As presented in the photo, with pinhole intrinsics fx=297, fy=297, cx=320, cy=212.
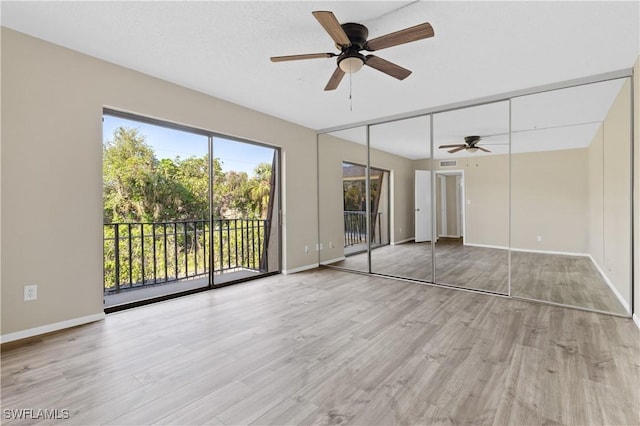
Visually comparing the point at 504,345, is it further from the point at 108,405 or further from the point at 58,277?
the point at 58,277

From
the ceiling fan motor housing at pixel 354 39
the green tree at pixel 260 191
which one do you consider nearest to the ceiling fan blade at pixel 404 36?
the ceiling fan motor housing at pixel 354 39

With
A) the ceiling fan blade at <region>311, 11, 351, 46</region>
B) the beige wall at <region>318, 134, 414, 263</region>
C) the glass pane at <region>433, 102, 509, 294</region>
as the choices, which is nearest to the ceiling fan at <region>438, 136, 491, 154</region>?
the glass pane at <region>433, 102, 509, 294</region>

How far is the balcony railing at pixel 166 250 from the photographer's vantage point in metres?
3.56

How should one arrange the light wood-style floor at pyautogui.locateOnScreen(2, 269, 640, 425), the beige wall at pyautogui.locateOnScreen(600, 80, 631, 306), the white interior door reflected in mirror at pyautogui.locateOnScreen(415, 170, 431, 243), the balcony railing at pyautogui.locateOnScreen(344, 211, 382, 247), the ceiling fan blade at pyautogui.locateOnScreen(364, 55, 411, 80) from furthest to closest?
the balcony railing at pyautogui.locateOnScreen(344, 211, 382, 247)
the white interior door reflected in mirror at pyautogui.locateOnScreen(415, 170, 431, 243)
the beige wall at pyautogui.locateOnScreen(600, 80, 631, 306)
the ceiling fan blade at pyautogui.locateOnScreen(364, 55, 411, 80)
the light wood-style floor at pyautogui.locateOnScreen(2, 269, 640, 425)

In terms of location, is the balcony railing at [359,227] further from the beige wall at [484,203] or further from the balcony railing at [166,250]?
the beige wall at [484,203]

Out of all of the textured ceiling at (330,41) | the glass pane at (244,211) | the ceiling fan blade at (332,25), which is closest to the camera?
the ceiling fan blade at (332,25)

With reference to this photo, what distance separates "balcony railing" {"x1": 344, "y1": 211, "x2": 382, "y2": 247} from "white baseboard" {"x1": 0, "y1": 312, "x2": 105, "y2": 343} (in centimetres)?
374

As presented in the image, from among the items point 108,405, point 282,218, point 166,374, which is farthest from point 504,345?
point 282,218

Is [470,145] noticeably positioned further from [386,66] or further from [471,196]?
[386,66]

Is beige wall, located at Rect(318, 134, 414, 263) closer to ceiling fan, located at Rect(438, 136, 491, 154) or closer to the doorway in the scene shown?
the doorway

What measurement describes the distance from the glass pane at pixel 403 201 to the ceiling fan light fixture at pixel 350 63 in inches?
97.9

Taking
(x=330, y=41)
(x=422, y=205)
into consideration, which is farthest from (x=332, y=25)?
(x=422, y=205)

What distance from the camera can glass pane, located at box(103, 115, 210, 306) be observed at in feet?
10.7

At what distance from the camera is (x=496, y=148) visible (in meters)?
5.79
